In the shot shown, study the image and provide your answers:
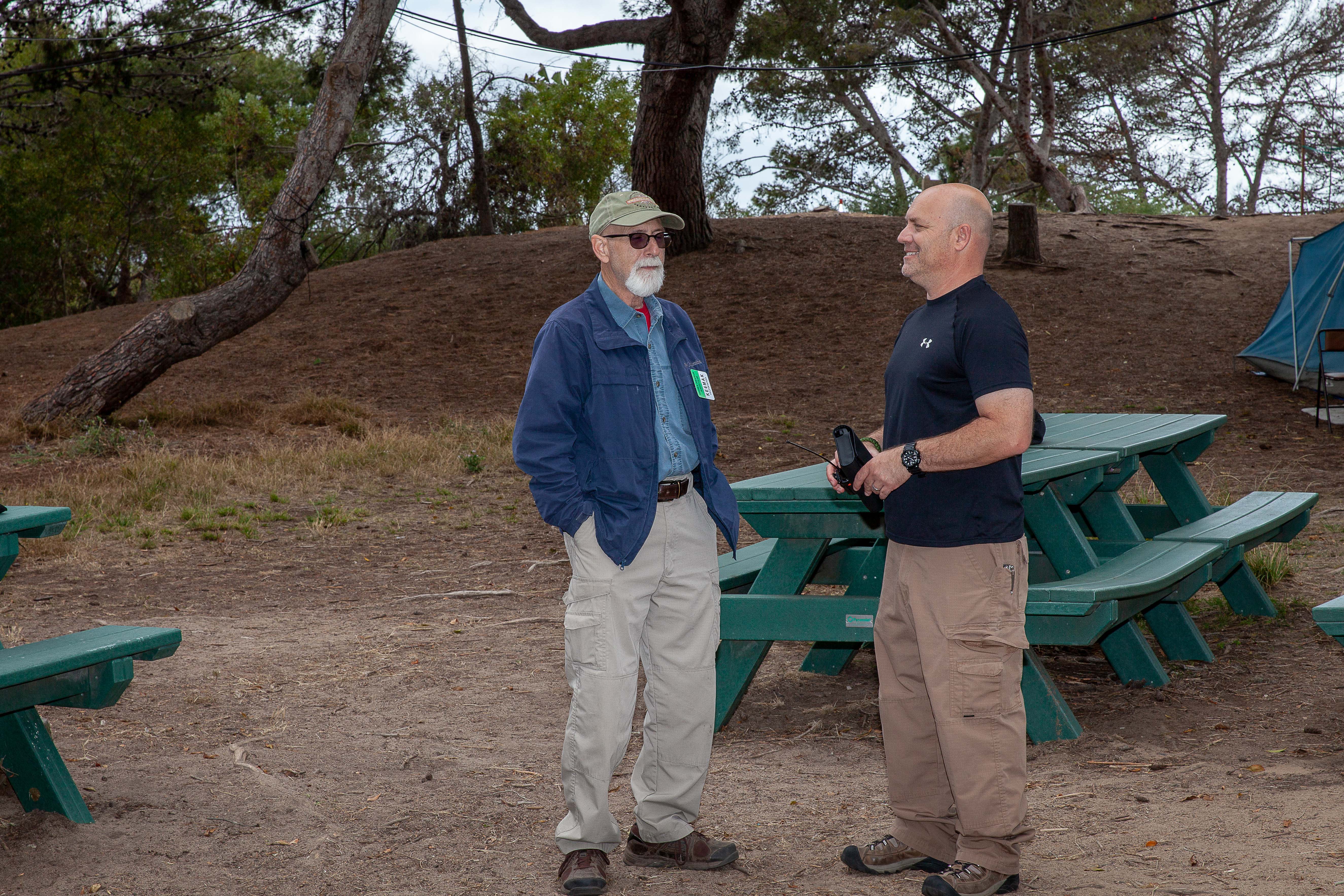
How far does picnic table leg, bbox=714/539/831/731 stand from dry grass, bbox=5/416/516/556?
4.63 m

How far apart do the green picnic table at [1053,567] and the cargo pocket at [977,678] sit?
0.89 metres

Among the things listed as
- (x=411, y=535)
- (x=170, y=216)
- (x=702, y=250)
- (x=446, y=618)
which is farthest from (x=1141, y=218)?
(x=170, y=216)

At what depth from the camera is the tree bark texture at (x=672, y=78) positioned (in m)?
17.3

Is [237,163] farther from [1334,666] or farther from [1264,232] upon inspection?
[1334,666]

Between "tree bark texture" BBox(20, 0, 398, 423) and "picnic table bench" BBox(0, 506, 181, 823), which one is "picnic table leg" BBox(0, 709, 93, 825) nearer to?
"picnic table bench" BBox(0, 506, 181, 823)

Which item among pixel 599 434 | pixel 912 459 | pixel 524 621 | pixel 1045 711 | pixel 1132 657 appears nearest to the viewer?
pixel 912 459

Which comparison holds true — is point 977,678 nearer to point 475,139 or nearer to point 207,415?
point 207,415

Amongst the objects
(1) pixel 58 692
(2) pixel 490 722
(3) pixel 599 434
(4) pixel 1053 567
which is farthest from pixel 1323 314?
(1) pixel 58 692

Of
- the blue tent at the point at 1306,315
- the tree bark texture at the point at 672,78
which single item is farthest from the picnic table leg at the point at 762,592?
the tree bark texture at the point at 672,78

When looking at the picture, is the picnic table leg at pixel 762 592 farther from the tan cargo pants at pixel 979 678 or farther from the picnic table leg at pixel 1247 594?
the picnic table leg at pixel 1247 594

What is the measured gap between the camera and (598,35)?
1836cm

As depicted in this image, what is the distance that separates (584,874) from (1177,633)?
327 cm

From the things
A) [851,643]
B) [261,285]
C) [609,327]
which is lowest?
[851,643]

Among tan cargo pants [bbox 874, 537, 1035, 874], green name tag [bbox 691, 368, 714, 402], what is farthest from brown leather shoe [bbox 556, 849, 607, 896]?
green name tag [bbox 691, 368, 714, 402]
